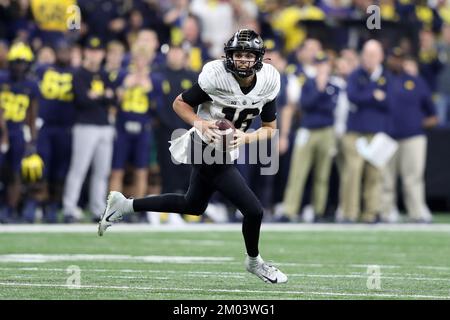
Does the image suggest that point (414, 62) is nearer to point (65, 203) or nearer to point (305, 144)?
point (305, 144)

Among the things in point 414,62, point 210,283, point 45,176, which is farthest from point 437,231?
point 210,283

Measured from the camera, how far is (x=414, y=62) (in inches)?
640

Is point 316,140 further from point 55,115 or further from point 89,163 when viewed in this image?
point 55,115

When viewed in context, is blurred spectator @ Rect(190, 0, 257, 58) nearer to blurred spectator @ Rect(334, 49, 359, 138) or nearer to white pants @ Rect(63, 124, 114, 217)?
blurred spectator @ Rect(334, 49, 359, 138)

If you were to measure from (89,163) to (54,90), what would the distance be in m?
1.05

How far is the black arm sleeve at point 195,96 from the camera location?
792cm

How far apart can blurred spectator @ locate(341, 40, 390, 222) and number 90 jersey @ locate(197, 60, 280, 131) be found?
6.83 m

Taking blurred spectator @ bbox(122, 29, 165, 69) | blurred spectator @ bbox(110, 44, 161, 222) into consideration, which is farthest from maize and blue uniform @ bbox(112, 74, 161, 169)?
blurred spectator @ bbox(122, 29, 165, 69)

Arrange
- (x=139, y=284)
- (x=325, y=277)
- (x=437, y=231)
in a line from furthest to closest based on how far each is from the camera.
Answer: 1. (x=437, y=231)
2. (x=325, y=277)
3. (x=139, y=284)

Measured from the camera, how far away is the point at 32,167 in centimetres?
1354

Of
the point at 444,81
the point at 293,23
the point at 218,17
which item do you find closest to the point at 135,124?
the point at 218,17

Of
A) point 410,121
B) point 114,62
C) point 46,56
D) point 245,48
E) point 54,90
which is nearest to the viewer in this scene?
point 245,48

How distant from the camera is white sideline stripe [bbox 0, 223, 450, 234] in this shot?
12773mm

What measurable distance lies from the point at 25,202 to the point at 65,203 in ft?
1.89
